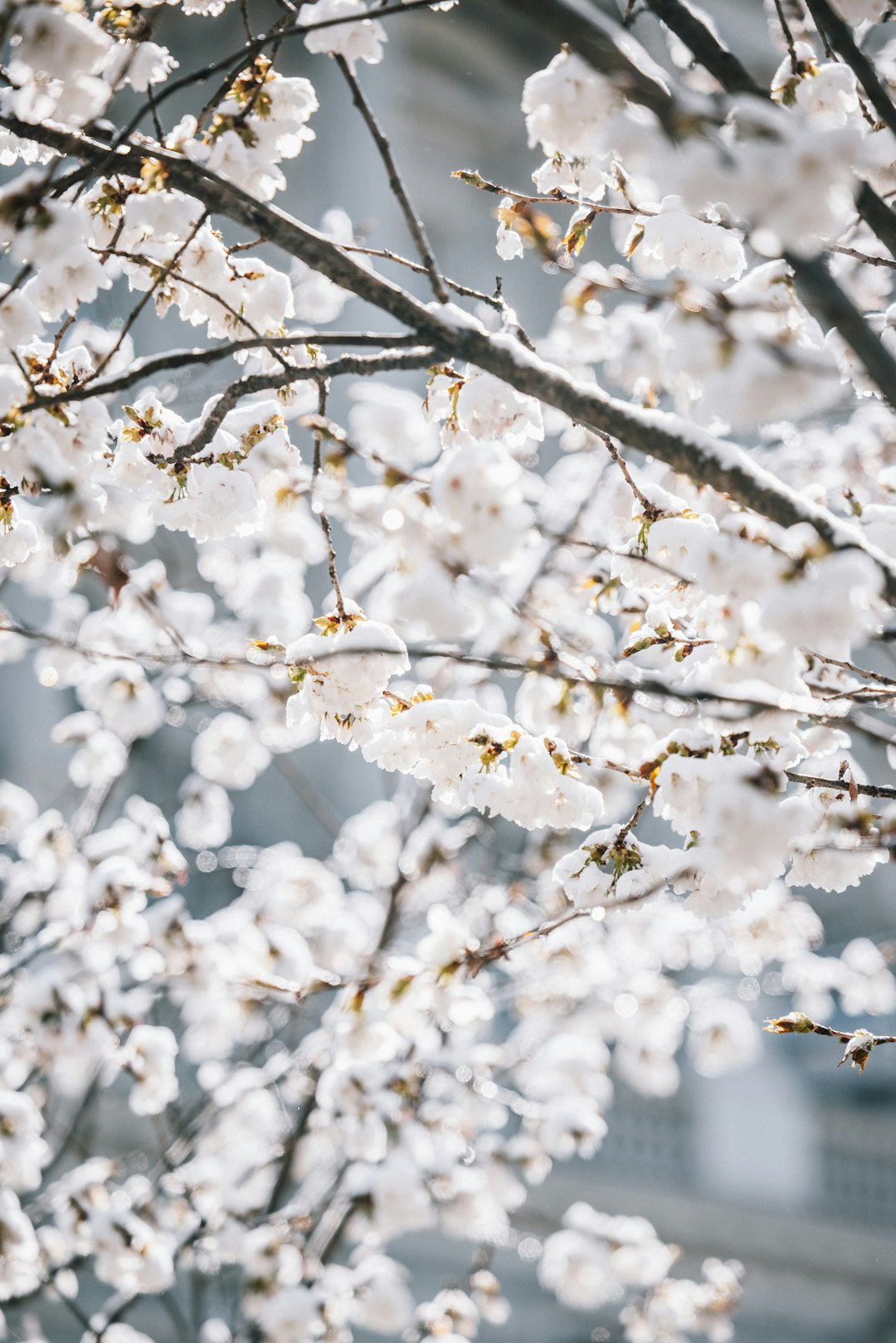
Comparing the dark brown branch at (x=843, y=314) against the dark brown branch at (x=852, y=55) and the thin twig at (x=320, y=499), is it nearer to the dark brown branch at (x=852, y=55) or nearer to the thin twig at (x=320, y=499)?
the dark brown branch at (x=852, y=55)

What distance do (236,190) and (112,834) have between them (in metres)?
2.83

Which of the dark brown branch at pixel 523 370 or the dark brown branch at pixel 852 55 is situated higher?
the dark brown branch at pixel 852 55

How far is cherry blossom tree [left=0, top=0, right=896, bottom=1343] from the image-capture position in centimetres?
126

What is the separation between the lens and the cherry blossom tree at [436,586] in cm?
126

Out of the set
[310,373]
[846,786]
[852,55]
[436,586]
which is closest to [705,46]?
[852,55]

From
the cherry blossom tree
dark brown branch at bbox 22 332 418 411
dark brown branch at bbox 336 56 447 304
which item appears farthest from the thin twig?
dark brown branch at bbox 336 56 447 304

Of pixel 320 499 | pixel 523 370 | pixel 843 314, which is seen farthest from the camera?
pixel 320 499

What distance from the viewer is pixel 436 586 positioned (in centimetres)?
132

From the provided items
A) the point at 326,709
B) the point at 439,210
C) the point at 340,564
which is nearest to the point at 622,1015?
the point at 326,709

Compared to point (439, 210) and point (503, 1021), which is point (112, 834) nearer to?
point (503, 1021)

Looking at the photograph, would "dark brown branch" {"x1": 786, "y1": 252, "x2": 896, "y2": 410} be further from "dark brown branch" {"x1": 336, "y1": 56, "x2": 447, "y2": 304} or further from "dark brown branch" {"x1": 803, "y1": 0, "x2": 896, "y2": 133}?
"dark brown branch" {"x1": 336, "y1": 56, "x2": 447, "y2": 304}

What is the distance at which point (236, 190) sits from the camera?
55.8 inches

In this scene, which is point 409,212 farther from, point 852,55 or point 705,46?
point 852,55

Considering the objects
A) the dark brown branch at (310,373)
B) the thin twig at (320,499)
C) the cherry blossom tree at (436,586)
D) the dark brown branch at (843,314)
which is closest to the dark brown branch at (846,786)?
the cherry blossom tree at (436,586)
